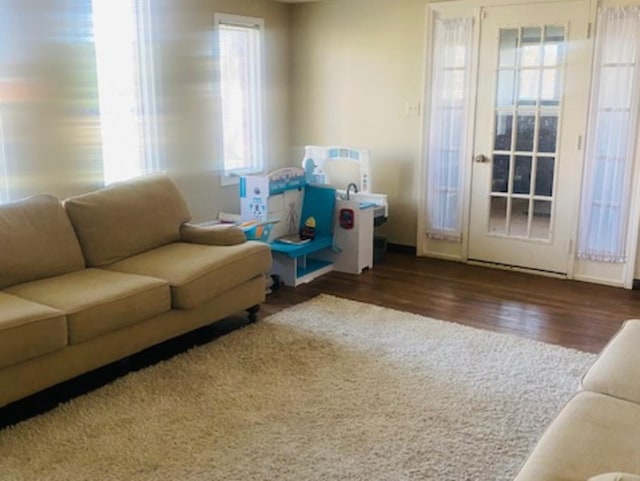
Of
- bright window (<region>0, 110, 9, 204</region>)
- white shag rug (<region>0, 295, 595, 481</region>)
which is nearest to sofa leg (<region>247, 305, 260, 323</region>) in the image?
white shag rug (<region>0, 295, 595, 481</region>)

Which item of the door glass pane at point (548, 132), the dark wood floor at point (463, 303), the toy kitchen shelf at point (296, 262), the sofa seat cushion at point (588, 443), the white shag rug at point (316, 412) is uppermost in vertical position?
the door glass pane at point (548, 132)

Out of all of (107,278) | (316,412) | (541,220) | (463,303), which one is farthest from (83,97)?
(541,220)

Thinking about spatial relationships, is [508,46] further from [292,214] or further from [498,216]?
[292,214]

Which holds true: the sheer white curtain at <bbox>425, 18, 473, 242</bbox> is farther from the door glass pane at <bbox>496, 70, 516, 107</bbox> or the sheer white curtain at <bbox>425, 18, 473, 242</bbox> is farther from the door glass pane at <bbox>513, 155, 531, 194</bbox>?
the door glass pane at <bbox>513, 155, 531, 194</bbox>

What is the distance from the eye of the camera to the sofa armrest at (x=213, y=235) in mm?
3980

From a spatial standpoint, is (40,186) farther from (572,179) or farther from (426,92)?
(572,179)

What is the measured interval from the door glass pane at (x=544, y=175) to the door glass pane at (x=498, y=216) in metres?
0.31

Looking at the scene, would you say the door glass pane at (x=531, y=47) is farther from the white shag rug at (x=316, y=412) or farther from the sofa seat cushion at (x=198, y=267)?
the sofa seat cushion at (x=198, y=267)

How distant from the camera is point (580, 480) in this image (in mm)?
1623

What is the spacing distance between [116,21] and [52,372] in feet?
9.23

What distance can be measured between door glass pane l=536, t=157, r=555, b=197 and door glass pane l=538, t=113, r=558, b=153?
9cm

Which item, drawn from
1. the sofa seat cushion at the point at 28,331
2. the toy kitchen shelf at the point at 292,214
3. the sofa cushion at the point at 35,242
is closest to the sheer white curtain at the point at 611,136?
the toy kitchen shelf at the point at 292,214

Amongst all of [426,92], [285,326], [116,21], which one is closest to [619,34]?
[426,92]

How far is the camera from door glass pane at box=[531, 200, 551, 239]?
5.02 meters
